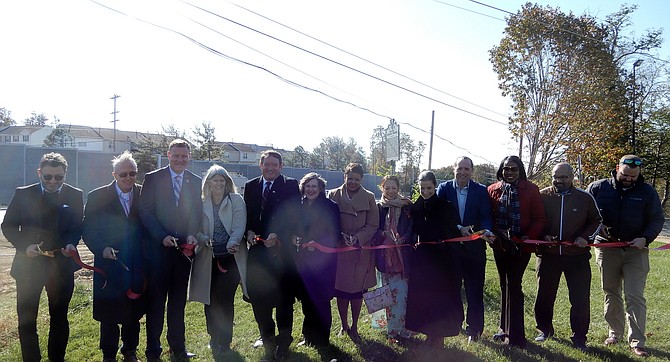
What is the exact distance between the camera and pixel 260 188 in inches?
205

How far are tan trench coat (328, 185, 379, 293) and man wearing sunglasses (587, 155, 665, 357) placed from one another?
264 centimetres

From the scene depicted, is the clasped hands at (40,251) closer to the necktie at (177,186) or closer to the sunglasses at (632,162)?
the necktie at (177,186)

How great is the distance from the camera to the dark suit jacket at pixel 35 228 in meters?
4.39

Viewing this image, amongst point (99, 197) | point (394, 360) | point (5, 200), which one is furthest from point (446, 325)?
point (5, 200)

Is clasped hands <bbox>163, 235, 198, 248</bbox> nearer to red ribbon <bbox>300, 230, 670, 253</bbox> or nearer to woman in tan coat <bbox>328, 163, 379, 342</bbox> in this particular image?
red ribbon <bbox>300, 230, 670, 253</bbox>

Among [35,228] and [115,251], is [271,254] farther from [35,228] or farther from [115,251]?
[35,228]

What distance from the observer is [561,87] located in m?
19.0

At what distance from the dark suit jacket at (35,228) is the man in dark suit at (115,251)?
200 mm

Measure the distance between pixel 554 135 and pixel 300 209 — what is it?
16595mm

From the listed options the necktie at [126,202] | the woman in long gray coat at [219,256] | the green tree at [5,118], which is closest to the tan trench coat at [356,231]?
the woman in long gray coat at [219,256]

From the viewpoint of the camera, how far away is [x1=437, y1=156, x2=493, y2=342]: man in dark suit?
527cm

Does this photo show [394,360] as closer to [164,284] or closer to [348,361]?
[348,361]

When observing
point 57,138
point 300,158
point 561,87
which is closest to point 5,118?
point 57,138

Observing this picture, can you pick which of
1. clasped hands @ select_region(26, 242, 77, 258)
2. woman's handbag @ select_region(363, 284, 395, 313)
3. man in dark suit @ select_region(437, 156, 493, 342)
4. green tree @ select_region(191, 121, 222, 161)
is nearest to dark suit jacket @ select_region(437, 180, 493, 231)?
man in dark suit @ select_region(437, 156, 493, 342)
